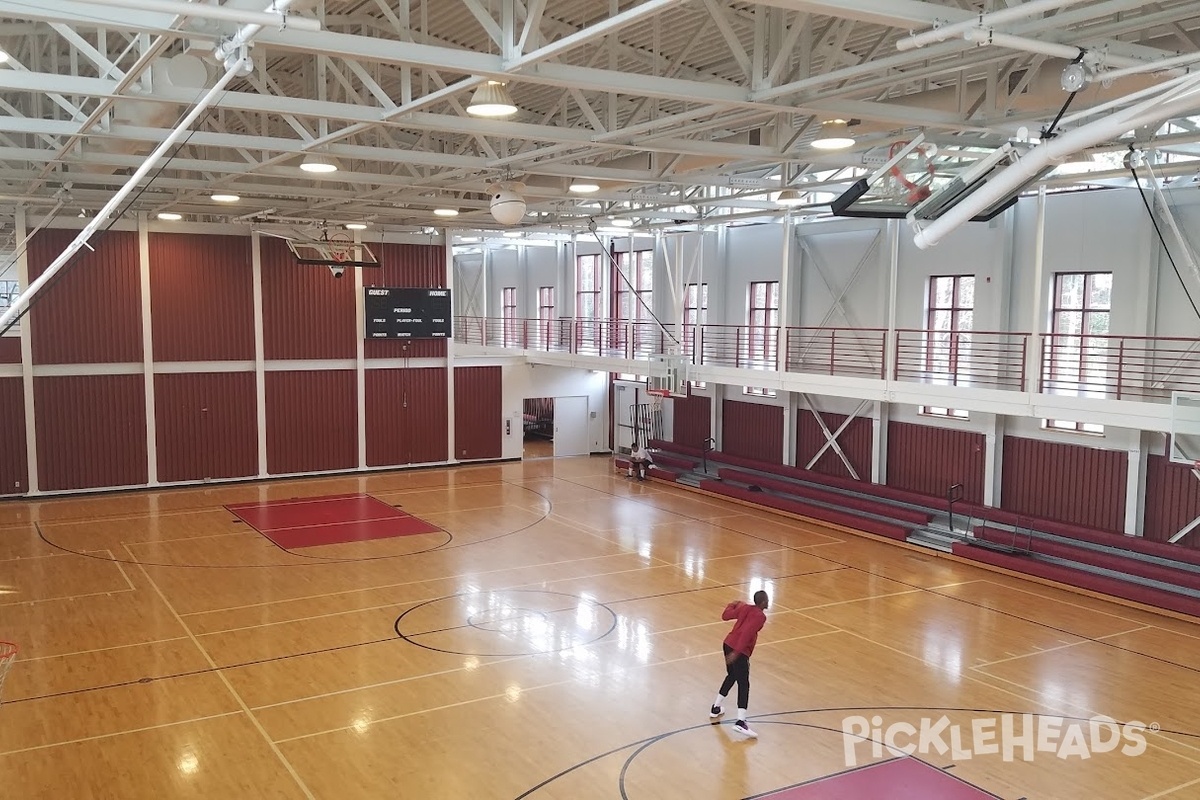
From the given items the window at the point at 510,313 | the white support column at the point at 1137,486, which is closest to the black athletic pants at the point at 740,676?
the white support column at the point at 1137,486

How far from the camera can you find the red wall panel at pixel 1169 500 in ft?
55.1

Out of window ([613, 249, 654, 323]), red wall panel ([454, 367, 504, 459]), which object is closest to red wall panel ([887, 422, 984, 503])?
window ([613, 249, 654, 323])

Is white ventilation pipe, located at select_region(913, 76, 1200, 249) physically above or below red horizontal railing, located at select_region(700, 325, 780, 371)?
above

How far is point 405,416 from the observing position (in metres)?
28.3

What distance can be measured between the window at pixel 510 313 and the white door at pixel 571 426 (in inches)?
284

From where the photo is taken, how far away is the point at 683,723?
1088 centimetres

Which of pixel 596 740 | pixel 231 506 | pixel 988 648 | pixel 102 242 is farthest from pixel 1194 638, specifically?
pixel 102 242

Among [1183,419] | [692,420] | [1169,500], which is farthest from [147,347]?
[1169,500]

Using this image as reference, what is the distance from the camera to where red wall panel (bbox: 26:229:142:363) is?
76.7 feet

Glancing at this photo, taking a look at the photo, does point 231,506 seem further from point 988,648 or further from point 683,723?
point 988,648

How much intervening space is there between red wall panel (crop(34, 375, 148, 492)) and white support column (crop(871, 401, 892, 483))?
704 inches

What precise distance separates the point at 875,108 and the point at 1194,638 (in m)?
9.13

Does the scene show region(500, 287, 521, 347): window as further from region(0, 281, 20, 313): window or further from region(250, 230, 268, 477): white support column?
region(0, 281, 20, 313): window

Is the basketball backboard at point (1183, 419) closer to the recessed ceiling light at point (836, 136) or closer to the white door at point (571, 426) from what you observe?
the recessed ceiling light at point (836, 136)
